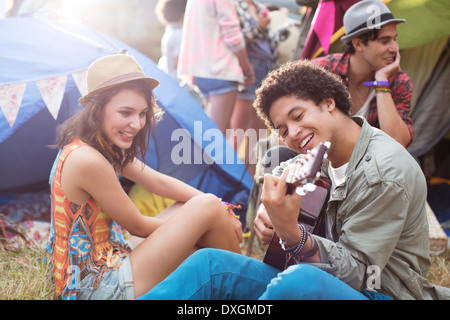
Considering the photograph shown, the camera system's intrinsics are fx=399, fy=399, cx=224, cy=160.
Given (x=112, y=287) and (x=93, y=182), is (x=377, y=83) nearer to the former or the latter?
(x=93, y=182)

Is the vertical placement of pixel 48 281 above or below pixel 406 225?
below

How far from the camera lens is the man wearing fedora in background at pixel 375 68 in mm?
1913

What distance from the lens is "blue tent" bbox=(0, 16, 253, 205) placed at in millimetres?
2041

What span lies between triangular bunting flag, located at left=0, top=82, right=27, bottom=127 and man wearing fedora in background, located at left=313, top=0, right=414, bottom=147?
1.53m

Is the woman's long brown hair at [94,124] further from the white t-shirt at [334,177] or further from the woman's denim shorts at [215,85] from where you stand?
the woman's denim shorts at [215,85]

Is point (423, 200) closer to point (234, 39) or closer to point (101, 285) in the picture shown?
point (101, 285)

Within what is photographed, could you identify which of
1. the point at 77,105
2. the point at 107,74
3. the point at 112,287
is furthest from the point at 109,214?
the point at 77,105

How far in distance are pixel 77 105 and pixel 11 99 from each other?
0.38m

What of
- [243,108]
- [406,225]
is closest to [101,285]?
[406,225]

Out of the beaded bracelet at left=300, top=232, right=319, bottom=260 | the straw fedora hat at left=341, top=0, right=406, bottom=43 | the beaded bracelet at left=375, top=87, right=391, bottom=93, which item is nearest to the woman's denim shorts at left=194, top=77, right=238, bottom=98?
the straw fedora hat at left=341, top=0, right=406, bottom=43

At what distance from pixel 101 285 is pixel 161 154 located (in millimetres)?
1191

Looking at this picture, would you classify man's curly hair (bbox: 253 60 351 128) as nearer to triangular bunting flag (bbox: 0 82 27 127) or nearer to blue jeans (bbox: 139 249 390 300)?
blue jeans (bbox: 139 249 390 300)

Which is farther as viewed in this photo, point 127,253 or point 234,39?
point 234,39

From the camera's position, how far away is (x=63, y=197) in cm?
135
